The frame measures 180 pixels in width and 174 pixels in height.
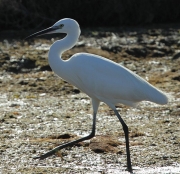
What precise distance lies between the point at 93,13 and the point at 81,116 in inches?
324

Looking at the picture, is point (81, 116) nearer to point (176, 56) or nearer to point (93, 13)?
point (176, 56)

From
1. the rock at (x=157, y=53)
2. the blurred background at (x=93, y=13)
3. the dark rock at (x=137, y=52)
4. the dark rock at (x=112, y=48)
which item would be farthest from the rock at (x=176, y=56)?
the blurred background at (x=93, y=13)

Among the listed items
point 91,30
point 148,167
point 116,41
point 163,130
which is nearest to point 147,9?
point 91,30

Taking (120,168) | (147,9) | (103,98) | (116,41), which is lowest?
(120,168)

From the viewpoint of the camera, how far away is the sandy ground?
20.7ft

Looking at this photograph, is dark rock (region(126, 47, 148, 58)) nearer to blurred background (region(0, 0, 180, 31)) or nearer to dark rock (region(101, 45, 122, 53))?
dark rock (region(101, 45, 122, 53))

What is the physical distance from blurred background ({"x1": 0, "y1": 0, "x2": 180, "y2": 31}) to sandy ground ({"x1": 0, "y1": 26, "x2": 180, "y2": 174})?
1431 mm

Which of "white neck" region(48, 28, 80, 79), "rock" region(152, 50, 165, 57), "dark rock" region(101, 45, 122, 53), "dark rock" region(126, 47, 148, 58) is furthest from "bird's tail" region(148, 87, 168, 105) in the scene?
"dark rock" region(101, 45, 122, 53)

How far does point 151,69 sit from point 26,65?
2.51 metres

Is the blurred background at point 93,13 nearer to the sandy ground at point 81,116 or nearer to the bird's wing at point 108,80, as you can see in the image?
the sandy ground at point 81,116

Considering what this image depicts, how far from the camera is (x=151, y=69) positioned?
11359mm

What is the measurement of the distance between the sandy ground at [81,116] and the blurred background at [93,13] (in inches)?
56.3

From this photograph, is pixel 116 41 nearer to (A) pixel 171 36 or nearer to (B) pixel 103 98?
(A) pixel 171 36

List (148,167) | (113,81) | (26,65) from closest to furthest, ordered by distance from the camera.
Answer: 1. (148,167)
2. (113,81)
3. (26,65)
